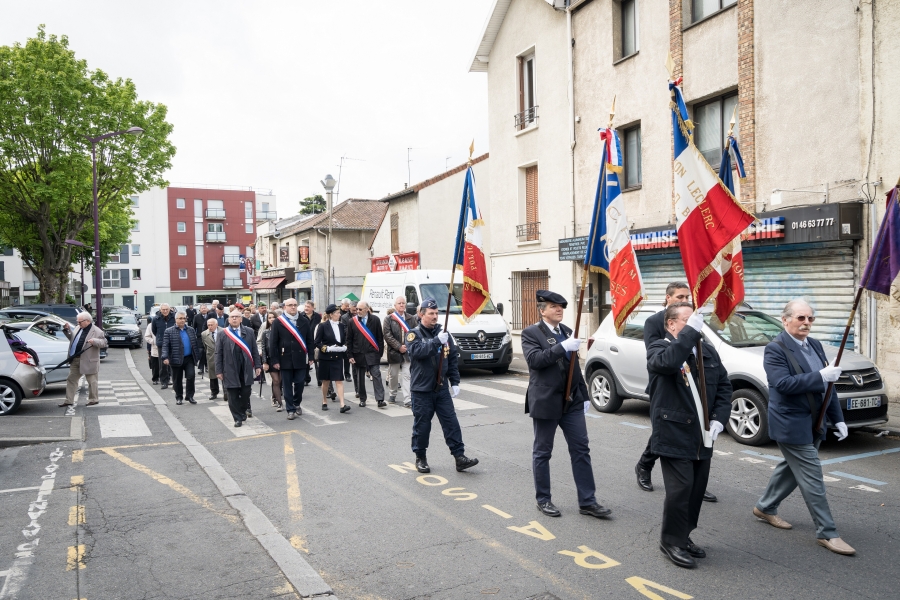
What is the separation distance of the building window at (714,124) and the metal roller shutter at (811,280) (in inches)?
90.4

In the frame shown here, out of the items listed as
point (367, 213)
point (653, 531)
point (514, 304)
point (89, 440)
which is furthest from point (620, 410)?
point (367, 213)

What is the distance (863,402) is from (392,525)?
5.68 metres

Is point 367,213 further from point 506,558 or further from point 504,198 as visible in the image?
point 506,558

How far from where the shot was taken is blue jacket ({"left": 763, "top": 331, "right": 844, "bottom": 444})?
15.3ft

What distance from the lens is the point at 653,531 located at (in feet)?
17.1

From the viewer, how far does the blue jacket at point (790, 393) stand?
15.3ft

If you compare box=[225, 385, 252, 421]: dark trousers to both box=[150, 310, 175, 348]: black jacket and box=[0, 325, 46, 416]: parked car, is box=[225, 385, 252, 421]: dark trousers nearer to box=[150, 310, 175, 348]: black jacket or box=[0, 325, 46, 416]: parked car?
box=[0, 325, 46, 416]: parked car

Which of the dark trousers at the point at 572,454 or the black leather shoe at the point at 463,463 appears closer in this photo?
the dark trousers at the point at 572,454

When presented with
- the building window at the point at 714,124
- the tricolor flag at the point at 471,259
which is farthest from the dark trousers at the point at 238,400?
the building window at the point at 714,124

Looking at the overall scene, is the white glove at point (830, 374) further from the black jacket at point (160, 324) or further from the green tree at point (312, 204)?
the green tree at point (312, 204)

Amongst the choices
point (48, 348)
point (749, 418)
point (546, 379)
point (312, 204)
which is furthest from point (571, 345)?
point (312, 204)

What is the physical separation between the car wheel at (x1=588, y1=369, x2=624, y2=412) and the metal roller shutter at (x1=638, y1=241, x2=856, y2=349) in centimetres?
151

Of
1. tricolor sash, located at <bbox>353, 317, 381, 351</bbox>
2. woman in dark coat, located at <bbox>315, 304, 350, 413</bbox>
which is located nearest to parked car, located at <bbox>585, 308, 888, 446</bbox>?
tricolor sash, located at <bbox>353, 317, 381, 351</bbox>

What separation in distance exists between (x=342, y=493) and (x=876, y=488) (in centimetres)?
499
